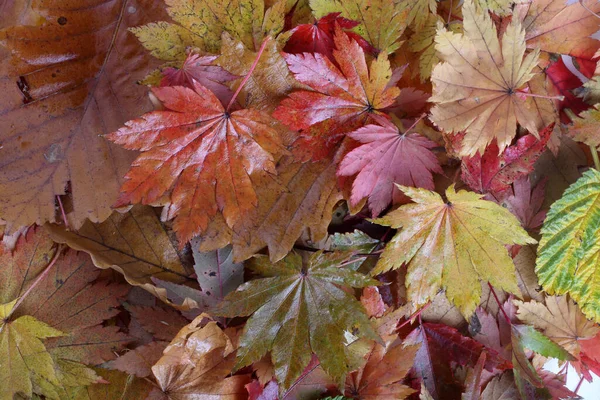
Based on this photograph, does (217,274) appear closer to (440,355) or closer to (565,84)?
(440,355)

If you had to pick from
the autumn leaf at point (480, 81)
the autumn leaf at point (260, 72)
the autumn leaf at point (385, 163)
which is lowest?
the autumn leaf at point (385, 163)

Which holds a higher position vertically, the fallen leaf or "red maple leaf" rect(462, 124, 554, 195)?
"red maple leaf" rect(462, 124, 554, 195)

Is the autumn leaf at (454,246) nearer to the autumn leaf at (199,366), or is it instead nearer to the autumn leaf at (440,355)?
the autumn leaf at (440,355)

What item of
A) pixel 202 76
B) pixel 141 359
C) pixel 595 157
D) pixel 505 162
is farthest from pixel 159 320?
pixel 595 157

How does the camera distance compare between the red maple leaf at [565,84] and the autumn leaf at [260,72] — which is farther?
the red maple leaf at [565,84]

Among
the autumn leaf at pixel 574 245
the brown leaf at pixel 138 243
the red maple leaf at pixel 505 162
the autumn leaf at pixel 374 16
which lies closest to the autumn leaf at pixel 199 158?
the brown leaf at pixel 138 243

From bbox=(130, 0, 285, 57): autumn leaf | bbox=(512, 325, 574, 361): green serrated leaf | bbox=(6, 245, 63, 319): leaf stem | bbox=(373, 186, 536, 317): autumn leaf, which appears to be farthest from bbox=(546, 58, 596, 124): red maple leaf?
bbox=(6, 245, 63, 319): leaf stem

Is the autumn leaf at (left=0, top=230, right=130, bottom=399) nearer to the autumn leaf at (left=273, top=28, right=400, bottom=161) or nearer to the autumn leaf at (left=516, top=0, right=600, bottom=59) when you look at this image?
the autumn leaf at (left=273, top=28, right=400, bottom=161)
